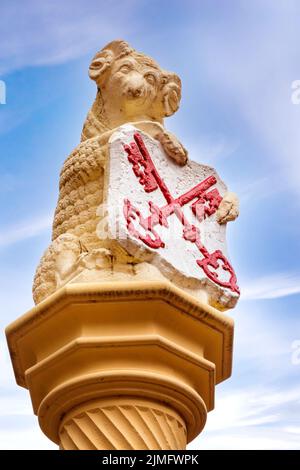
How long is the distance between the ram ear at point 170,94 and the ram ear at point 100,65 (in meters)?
0.29

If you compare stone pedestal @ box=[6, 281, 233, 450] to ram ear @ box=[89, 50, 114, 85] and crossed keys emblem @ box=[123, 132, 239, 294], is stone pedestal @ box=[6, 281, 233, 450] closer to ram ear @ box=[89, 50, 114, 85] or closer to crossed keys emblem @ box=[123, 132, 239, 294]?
crossed keys emblem @ box=[123, 132, 239, 294]

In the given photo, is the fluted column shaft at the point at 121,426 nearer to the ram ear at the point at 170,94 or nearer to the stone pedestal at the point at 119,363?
the stone pedestal at the point at 119,363

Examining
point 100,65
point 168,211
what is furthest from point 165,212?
point 100,65

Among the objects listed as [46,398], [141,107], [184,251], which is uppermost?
[141,107]

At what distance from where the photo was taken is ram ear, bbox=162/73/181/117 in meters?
3.82

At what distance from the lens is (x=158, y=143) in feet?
11.5

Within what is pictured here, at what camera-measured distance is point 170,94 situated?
3.83 metres

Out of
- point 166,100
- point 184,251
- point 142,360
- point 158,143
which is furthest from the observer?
point 166,100

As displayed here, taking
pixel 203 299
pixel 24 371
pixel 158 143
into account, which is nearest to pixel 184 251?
Result: pixel 203 299

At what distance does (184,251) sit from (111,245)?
0.38m

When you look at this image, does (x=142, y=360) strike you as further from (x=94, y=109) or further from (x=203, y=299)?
(x=94, y=109)

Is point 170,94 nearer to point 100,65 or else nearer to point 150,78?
point 150,78

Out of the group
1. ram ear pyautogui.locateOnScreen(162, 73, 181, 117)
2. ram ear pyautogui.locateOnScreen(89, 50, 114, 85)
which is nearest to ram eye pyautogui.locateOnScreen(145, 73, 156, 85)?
ram ear pyautogui.locateOnScreen(162, 73, 181, 117)

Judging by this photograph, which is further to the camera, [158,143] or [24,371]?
[158,143]
